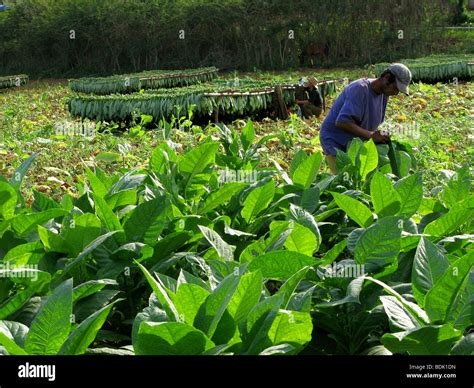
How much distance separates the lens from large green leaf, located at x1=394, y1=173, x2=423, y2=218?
2070 millimetres

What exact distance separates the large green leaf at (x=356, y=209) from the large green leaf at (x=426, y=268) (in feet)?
1.32

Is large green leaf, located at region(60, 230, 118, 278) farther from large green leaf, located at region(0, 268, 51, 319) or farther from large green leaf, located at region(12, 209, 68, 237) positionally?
large green leaf, located at region(12, 209, 68, 237)

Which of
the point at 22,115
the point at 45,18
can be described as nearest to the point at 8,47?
the point at 45,18

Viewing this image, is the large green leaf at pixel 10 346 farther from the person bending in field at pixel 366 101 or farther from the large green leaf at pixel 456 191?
the person bending in field at pixel 366 101

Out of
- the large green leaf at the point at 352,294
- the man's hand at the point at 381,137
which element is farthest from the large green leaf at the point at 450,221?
the man's hand at the point at 381,137

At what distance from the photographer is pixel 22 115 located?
13.2 meters

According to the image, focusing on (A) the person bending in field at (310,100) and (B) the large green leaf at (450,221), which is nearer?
(B) the large green leaf at (450,221)

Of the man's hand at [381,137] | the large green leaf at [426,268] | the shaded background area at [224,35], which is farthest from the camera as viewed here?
the shaded background area at [224,35]

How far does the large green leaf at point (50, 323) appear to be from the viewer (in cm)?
129

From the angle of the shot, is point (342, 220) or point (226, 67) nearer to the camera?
point (342, 220)

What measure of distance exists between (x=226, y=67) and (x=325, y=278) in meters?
26.9

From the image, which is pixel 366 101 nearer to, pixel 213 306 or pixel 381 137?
pixel 381 137

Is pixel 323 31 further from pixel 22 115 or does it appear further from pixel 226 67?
pixel 22 115

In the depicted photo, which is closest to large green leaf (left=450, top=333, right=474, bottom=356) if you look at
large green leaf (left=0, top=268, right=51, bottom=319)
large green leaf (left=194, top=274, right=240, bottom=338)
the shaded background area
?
large green leaf (left=194, top=274, right=240, bottom=338)
